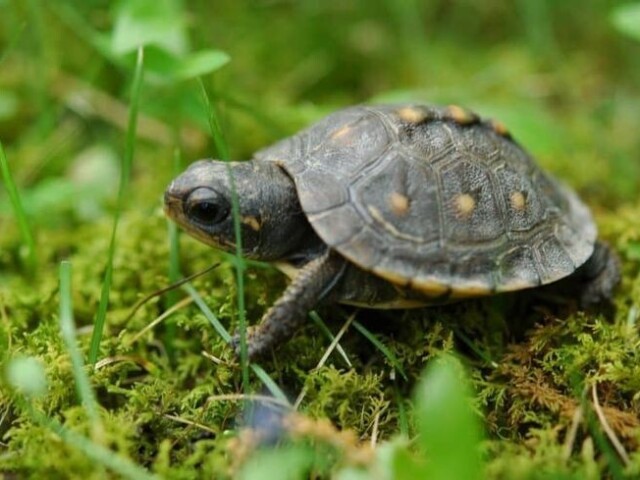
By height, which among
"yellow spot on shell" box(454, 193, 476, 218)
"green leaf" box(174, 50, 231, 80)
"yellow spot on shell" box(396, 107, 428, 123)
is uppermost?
"green leaf" box(174, 50, 231, 80)

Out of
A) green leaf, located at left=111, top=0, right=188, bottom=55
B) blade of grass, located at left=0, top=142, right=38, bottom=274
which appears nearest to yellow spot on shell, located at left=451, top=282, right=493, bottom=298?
blade of grass, located at left=0, top=142, right=38, bottom=274

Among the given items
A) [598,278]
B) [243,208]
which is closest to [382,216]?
[243,208]

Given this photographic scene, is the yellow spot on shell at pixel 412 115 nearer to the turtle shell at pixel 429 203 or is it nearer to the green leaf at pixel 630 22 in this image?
the turtle shell at pixel 429 203

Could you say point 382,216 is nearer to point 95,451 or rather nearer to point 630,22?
point 95,451

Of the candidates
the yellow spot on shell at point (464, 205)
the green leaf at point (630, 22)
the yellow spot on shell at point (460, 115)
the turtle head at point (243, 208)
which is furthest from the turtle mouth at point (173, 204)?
the green leaf at point (630, 22)

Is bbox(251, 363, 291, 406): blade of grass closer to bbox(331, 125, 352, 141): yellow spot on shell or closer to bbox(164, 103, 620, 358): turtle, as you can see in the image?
bbox(164, 103, 620, 358): turtle

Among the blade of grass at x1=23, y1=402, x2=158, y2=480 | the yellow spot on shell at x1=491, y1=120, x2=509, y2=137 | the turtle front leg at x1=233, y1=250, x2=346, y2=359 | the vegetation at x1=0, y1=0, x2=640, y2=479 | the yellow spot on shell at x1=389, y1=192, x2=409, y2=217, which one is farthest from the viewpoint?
the yellow spot on shell at x1=491, y1=120, x2=509, y2=137
